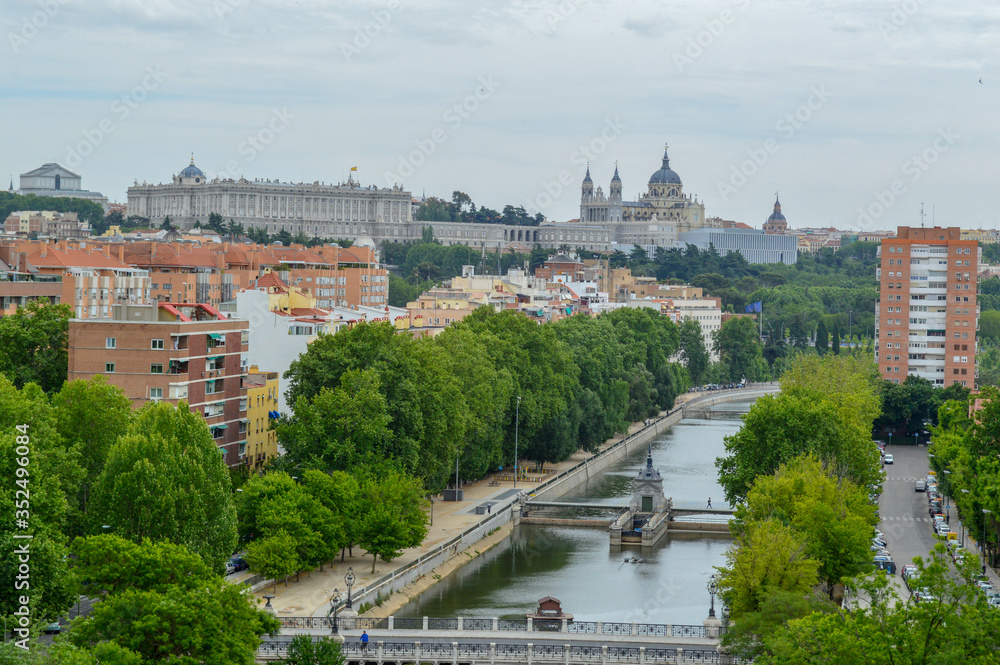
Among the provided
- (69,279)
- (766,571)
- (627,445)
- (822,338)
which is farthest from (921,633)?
(822,338)

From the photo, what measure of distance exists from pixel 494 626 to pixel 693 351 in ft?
234

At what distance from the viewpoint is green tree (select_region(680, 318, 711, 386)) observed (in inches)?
4161

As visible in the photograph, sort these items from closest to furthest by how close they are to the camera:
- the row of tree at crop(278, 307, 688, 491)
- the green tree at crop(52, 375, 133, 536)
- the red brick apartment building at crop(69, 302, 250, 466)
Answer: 1. the green tree at crop(52, 375, 133, 536)
2. the red brick apartment building at crop(69, 302, 250, 466)
3. the row of tree at crop(278, 307, 688, 491)

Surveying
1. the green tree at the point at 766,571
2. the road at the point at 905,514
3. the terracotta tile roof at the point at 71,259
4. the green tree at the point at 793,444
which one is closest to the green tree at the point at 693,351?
the road at the point at 905,514

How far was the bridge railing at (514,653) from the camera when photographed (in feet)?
110

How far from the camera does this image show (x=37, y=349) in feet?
151

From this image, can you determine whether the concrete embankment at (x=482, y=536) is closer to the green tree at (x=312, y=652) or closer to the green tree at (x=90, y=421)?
the green tree at (x=90, y=421)

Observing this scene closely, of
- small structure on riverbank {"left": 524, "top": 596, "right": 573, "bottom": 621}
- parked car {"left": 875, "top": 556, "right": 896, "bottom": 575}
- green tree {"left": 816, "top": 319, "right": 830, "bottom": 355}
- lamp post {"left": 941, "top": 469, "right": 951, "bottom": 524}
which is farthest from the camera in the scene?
green tree {"left": 816, "top": 319, "right": 830, "bottom": 355}

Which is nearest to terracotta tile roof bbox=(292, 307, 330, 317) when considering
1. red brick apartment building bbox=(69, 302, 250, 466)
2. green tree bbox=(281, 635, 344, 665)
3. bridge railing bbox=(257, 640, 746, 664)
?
red brick apartment building bbox=(69, 302, 250, 466)

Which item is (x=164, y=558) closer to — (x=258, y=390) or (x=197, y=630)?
(x=197, y=630)

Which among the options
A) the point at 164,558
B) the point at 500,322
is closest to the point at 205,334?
the point at 164,558

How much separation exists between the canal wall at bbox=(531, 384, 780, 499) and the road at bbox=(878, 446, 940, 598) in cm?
615

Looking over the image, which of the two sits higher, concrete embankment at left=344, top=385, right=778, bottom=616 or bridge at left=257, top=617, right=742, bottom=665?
bridge at left=257, top=617, right=742, bottom=665

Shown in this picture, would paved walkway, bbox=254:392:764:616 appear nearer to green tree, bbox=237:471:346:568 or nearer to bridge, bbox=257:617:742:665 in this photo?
green tree, bbox=237:471:346:568
